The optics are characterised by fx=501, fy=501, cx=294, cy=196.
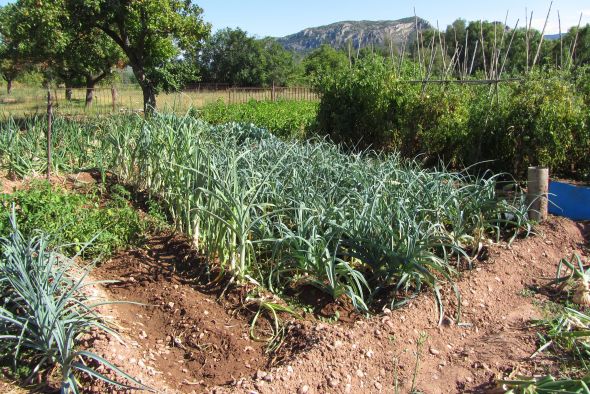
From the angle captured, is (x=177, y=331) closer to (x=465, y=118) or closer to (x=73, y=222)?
(x=73, y=222)

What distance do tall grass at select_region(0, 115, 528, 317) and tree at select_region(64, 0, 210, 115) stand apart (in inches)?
296

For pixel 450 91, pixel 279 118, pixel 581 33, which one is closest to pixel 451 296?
pixel 450 91

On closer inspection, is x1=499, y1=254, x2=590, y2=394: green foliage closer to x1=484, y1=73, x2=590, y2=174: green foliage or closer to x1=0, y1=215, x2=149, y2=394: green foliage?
x1=0, y1=215, x2=149, y2=394: green foliage

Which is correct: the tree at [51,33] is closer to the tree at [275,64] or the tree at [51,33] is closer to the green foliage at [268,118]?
the green foliage at [268,118]

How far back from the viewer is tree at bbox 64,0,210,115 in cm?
1131

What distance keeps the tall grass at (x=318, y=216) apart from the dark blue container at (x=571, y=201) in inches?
35.1

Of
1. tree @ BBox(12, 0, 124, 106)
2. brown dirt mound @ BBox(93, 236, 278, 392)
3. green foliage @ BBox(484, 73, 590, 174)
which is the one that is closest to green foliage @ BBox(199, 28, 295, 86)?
tree @ BBox(12, 0, 124, 106)

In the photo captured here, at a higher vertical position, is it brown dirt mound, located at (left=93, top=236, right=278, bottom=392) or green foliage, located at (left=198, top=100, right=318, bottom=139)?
green foliage, located at (left=198, top=100, right=318, bottom=139)

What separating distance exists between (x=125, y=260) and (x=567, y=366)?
2857mm

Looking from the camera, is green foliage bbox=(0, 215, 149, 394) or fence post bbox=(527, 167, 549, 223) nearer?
green foliage bbox=(0, 215, 149, 394)

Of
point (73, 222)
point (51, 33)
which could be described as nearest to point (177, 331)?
point (73, 222)

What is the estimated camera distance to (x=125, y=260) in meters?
3.61

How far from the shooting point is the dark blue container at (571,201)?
4.96 m

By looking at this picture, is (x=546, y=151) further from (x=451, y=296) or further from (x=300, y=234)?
(x=300, y=234)
